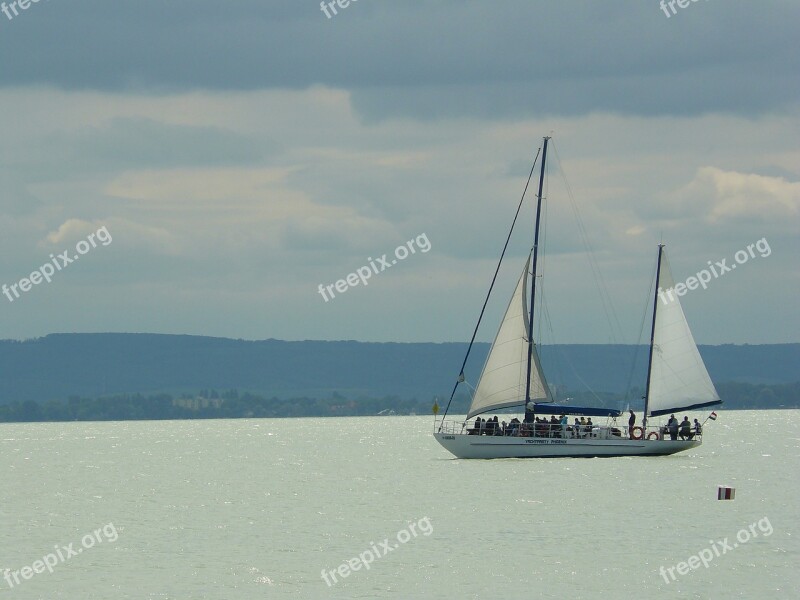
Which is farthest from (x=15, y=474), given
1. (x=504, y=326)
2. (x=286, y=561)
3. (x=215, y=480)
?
(x=286, y=561)

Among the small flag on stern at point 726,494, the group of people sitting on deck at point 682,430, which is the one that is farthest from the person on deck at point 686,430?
the small flag on stern at point 726,494

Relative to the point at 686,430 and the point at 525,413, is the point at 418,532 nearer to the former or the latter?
the point at 525,413

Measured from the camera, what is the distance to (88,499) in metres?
83.0

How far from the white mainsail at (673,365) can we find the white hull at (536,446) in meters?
4.84

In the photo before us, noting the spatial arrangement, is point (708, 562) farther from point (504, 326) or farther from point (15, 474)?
point (15, 474)

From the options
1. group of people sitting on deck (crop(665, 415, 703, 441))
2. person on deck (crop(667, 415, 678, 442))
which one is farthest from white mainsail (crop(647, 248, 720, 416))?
group of people sitting on deck (crop(665, 415, 703, 441))

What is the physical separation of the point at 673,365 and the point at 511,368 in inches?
491

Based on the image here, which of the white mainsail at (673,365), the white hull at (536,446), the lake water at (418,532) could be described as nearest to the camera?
the lake water at (418,532)

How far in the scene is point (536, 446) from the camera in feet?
292

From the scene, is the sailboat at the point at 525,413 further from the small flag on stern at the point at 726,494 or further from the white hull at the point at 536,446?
the small flag on stern at the point at 726,494

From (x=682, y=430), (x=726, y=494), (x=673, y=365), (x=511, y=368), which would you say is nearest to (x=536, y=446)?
(x=511, y=368)

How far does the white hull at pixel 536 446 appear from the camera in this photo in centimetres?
8894

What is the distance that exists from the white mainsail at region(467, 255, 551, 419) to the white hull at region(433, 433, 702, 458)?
1841 millimetres

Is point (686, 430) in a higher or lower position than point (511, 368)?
lower
